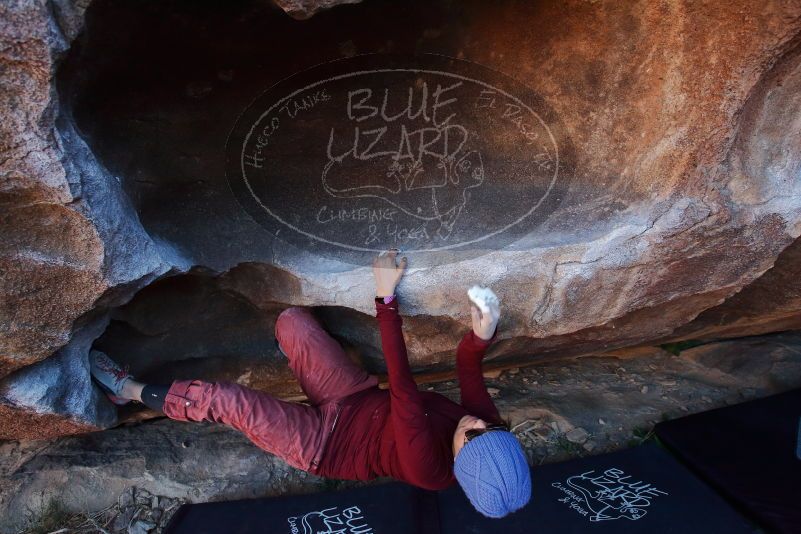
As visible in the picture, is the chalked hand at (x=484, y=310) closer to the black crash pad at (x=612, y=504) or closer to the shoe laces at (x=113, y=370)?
the black crash pad at (x=612, y=504)

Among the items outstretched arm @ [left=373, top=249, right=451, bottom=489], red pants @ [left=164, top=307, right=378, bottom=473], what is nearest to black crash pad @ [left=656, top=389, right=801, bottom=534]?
outstretched arm @ [left=373, top=249, right=451, bottom=489]

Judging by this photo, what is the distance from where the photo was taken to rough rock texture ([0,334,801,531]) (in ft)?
6.07

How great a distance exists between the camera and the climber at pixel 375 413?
1.34m

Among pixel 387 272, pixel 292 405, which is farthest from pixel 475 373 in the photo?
pixel 292 405

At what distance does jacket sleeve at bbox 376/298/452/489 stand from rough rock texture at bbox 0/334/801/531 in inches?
25.3

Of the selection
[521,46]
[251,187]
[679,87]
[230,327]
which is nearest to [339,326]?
[230,327]

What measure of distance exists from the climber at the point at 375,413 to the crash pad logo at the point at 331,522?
184mm

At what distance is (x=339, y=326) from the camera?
188cm

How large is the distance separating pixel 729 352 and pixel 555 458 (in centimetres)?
94

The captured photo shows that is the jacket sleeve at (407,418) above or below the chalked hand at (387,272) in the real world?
below

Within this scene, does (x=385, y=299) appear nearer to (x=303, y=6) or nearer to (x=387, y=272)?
(x=387, y=272)

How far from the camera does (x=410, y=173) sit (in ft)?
5.63

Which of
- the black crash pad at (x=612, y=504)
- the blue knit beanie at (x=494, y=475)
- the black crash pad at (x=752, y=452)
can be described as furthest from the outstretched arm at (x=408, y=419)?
the black crash pad at (x=752, y=452)

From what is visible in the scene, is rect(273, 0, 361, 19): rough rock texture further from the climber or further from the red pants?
the red pants
